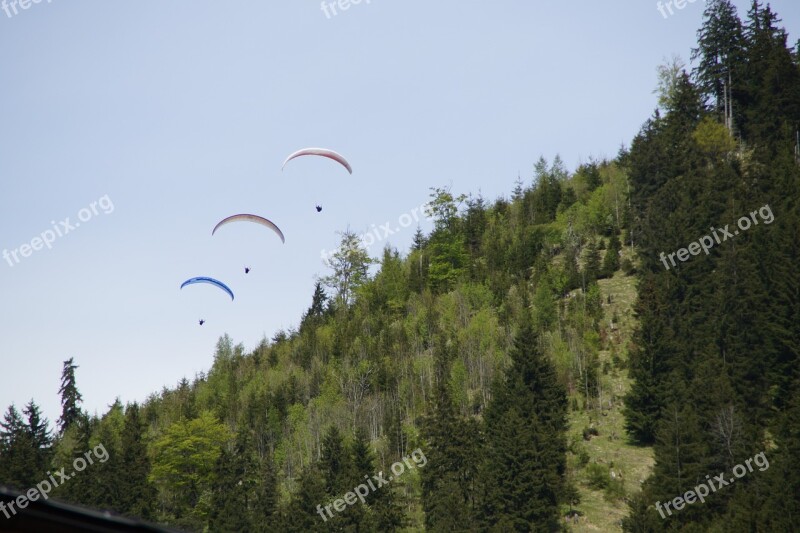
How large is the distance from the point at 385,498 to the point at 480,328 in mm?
30099

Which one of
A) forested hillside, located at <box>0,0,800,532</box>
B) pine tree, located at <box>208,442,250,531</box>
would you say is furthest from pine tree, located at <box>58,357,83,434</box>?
pine tree, located at <box>208,442,250,531</box>

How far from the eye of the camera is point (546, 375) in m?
51.1

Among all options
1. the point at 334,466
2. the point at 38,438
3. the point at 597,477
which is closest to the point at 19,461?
the point at 38,438

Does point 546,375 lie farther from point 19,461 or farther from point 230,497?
point 19,461

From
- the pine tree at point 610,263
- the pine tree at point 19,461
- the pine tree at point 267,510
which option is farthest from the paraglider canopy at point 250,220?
the pine tree at point 610,263

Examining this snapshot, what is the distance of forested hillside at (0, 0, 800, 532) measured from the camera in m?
41.6

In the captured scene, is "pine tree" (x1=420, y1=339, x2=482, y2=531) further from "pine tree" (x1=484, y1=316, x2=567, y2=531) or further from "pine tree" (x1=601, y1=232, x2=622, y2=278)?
"pine tree" (x1=601, y1=232, x2=622, y2=278)

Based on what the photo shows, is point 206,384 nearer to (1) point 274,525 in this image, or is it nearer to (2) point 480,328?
(2) point 480,328

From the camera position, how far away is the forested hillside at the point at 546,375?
41.6 metres

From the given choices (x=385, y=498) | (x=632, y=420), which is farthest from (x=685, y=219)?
(x=385, y=498)

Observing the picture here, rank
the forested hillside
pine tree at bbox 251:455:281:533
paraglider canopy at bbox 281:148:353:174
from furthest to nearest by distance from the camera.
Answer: pine tree at bbox 251:455:281:533
the forested hillside
paraglider canopy at bbox 281:148:353:174

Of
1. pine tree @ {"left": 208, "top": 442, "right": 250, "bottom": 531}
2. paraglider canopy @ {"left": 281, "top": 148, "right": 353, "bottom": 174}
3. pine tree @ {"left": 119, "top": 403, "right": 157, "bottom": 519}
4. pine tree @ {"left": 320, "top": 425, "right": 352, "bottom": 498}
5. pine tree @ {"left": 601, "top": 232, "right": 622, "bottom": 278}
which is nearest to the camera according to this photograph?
paraglider canopy @ {"left": 281, "top": 148, "right": 353, "bottom": 174}

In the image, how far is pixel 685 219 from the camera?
67.6 meters

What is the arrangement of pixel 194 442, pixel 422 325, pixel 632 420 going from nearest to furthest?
pixel 632 420
pixel 194 442
pixel 422 325
